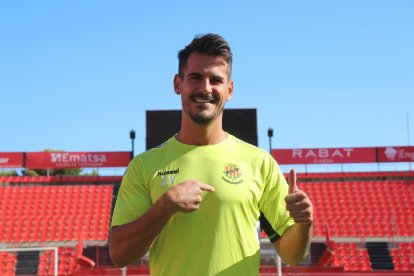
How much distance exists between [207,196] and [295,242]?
0.48m

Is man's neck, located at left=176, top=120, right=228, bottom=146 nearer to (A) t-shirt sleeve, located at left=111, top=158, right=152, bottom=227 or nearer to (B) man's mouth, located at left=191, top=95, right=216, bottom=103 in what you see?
(B) man's mouth, located at left=191, top=95, right=216, bottom=103

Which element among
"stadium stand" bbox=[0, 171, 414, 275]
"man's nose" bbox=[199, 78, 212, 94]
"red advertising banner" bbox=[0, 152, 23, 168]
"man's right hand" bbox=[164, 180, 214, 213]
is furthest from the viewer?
"red advertising banner" bbox=[0, 152, 23, 168]

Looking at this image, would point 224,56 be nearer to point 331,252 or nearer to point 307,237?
point 307,237

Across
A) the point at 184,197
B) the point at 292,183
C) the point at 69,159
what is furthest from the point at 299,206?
the point at 69,159

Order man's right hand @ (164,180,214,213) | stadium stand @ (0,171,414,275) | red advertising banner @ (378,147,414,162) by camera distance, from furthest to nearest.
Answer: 1. red advertising banner @ (378,147,414,162)
2. stadium stand @ (0,171,414,275)
3. man's right hand @ (164,180,214,213)

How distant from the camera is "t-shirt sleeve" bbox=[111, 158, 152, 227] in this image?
2.43 meters

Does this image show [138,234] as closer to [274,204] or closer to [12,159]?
[274,204]

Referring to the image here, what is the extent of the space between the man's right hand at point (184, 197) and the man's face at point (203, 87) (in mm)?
421

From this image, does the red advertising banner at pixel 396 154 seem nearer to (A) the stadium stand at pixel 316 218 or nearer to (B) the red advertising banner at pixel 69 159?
(A) the stadium stand at pixel 316 218

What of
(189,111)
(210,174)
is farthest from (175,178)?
(189,111)

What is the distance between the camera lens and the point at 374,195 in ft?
Result: 94.2

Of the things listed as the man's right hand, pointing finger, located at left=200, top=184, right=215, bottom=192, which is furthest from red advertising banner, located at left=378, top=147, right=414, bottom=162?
the man's right hand

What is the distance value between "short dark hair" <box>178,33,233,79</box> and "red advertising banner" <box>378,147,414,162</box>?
3086 cm

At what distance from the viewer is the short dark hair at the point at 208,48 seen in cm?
250
